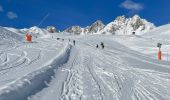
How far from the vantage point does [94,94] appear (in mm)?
12352

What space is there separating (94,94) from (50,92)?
153 centimetres

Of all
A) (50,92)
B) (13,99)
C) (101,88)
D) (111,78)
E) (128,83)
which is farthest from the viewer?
(111,78)

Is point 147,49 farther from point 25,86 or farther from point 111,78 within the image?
point 25,86

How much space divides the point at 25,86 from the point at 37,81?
161cm

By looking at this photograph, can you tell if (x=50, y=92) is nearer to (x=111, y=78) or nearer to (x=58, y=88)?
(x=58, y=88)

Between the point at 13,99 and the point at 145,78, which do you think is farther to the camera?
the point at 145,78

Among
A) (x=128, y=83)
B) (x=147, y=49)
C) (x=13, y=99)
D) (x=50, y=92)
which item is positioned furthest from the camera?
(x=147, y=49)

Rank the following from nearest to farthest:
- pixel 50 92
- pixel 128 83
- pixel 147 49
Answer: pixel 50 92 < pixel 128 83 < pixel 147 49

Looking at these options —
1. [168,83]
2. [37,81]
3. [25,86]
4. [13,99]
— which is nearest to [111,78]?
[168,83]

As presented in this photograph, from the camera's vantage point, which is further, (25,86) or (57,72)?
(57,72)

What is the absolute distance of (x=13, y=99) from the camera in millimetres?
10422

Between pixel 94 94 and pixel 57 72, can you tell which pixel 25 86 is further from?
pixel 57 72

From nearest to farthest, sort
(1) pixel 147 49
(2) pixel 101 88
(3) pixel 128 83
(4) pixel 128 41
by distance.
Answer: (2) pixel 101 88 → (3) pixel 128 83 → (1) pixel 147 49 → (4) pixel 128 41

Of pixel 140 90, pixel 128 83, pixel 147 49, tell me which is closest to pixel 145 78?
pixel 128 83
